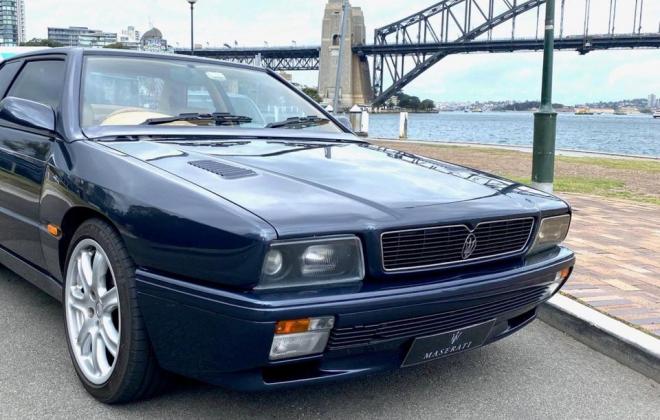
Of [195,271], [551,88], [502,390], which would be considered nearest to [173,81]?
[195,271]

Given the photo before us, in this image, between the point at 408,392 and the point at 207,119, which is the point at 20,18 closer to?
the point at 207,119

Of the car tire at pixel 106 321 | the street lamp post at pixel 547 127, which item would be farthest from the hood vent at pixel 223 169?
the street lamp post at pixel 547 127

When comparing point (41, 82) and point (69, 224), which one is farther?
point (41, 82)

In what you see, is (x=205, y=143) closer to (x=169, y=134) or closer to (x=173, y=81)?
(x=169, y=134)

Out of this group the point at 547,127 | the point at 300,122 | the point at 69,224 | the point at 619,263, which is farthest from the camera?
the point at 547,127

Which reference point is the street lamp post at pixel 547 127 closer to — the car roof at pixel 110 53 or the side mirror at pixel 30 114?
the car roof at pixel 110 53

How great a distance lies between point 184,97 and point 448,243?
1835 mm

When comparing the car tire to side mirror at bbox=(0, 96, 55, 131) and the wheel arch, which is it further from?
side mirror at bbox=(0, 96, 55, 131)

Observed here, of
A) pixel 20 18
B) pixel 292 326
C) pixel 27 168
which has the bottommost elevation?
pixel 292 326

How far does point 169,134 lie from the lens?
3023 mm

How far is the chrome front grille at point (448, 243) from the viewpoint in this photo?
2.15 metres

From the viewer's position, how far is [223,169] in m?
2.44

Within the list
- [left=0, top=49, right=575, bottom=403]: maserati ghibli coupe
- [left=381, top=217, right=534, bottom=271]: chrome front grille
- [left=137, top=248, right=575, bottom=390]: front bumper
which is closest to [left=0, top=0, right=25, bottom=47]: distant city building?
[left=0, top=49, right=575, bottom=403]: maserati ghibli coupe

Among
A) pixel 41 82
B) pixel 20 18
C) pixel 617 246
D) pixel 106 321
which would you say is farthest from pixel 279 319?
pixel 20 18
